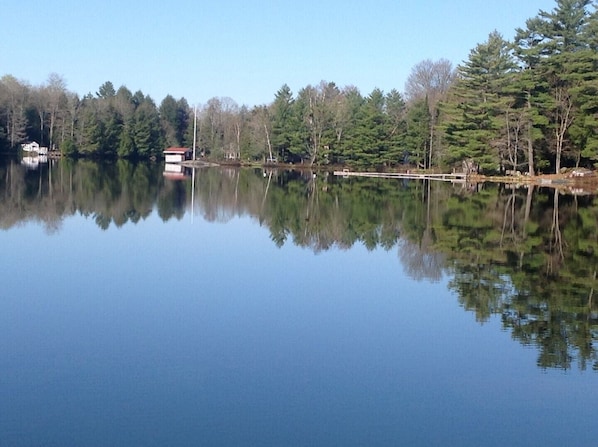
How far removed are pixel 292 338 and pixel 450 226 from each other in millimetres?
11531

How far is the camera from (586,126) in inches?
1405

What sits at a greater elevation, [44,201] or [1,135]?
[1,135]

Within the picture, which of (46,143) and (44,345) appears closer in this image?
(44,345)

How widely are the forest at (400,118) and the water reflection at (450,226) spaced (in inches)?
274

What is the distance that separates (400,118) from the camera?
53.4 m

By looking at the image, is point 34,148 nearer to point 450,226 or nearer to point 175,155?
point 175,155

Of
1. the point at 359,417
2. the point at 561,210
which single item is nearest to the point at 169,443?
the point at 359,417

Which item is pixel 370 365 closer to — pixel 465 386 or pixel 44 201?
pixel 465 386

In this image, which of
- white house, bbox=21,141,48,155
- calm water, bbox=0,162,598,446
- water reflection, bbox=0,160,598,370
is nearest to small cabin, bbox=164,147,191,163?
white house, bbox=21,141,48,155

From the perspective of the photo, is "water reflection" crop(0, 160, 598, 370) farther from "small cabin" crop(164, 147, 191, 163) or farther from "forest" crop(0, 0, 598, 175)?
"small cabin" crop(164, 147, 191, 163)

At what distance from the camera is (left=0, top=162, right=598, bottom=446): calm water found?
5.16 m

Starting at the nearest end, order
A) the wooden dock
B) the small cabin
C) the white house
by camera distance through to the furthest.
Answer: the wooden dock → the small cabin → the white house

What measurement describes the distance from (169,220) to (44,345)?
11664 millimetres

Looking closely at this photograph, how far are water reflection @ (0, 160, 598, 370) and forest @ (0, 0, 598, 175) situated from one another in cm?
695
